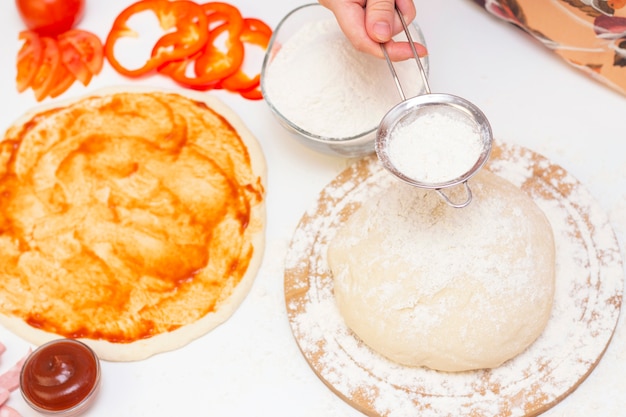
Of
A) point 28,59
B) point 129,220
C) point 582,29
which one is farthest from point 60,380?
point 582,29

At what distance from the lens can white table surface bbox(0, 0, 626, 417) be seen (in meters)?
1.94

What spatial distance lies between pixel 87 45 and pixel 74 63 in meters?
0.08

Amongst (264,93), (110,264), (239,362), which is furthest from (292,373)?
(264,93)

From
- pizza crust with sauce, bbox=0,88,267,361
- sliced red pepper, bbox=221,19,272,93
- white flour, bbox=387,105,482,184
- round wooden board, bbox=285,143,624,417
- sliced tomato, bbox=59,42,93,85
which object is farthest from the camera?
sliced tomato, bbox=59,42,93,85

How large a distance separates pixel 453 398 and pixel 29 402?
3.24 ft

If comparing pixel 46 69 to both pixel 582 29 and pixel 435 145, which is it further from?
pixel 582 29

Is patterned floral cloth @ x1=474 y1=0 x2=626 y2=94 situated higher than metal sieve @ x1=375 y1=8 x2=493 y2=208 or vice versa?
metal sieve @ x1=375 y1=8 x2=493 y2=208

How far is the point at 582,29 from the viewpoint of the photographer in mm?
2205

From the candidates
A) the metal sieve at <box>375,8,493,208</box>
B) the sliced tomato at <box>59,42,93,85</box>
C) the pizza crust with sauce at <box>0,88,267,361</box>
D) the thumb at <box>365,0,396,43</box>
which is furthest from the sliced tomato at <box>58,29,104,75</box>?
the metal sieve at <box>375,8,493,208</box>

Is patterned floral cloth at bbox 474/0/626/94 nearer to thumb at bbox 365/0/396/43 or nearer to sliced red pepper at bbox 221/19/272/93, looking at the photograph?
thumb at bbox 365/0/396/43

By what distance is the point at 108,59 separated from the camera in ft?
8.48

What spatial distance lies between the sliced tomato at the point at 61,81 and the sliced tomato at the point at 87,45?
0.22 feet

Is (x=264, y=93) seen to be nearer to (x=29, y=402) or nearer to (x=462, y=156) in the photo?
(x=462, y=156)

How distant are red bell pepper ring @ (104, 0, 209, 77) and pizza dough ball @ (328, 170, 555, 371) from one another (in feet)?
3.38
